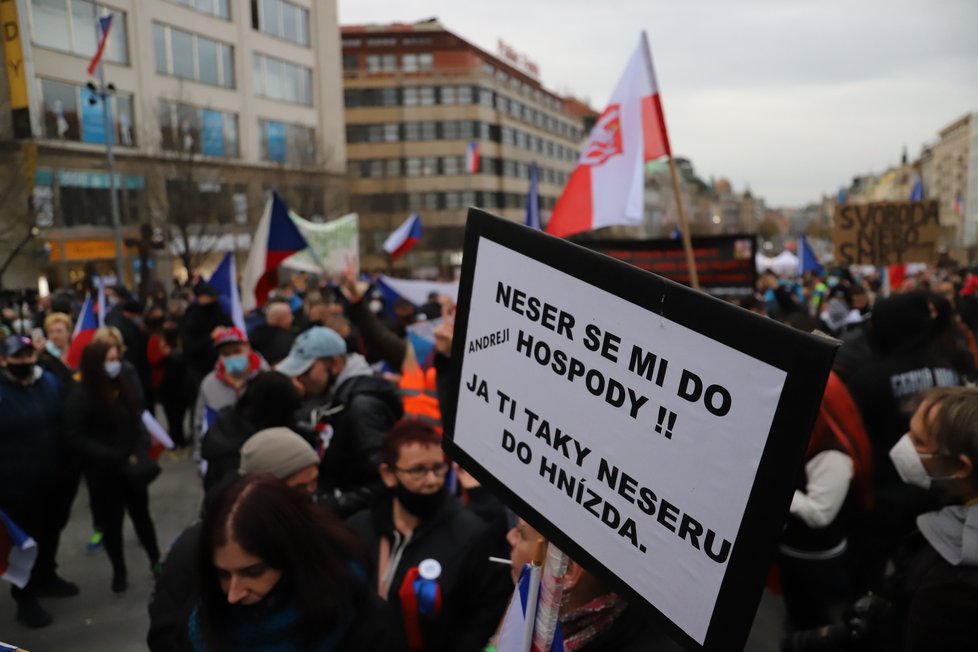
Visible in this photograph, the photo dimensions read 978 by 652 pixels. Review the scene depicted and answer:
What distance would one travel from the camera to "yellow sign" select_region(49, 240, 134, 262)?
744 inches

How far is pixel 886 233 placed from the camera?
25.9ft

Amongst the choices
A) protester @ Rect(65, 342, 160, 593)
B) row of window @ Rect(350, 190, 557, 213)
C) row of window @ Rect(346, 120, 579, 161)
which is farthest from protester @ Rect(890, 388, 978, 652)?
row of window @ Rect(346, 120, 579, 161)

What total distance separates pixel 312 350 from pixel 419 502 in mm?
1962

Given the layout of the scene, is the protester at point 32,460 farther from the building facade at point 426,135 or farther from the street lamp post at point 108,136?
the building facade at point 426,135

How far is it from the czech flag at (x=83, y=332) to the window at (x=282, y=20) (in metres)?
23.7

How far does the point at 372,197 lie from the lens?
55.5 m

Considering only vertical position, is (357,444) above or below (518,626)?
below

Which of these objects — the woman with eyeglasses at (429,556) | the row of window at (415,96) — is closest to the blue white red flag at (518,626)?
the woman with eyeglasses at (429,556)

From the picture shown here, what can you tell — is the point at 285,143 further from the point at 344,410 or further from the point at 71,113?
the point at 344,410

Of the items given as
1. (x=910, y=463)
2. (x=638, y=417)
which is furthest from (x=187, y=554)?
(x=910, y=463)

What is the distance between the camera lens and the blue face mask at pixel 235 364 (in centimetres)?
486

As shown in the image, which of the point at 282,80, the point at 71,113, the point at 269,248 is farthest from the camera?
the point at 282,80

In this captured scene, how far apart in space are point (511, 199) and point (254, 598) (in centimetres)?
6047

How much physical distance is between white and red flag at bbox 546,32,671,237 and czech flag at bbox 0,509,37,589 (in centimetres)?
429
